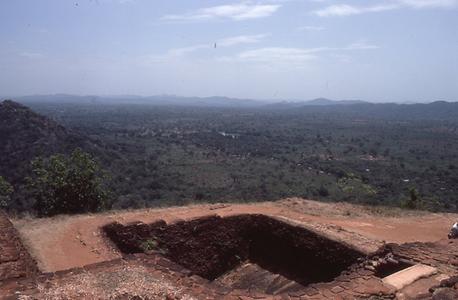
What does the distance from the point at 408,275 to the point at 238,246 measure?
19.4ft

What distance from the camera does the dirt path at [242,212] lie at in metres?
10.4

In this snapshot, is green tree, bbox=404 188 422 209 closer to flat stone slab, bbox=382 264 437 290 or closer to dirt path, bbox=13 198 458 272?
dirt path, bbox=13 198 458 272

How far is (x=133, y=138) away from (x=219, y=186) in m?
46.0

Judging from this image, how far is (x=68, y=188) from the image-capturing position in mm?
16000

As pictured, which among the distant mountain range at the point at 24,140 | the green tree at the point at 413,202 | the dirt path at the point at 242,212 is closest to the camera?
the dirt path at the point at 242,212

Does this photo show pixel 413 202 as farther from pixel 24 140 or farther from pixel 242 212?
pixel 24 140

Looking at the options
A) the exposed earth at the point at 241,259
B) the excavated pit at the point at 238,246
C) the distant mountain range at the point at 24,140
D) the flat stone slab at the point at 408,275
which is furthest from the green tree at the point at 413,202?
the distant mountain range at the point at 24,140

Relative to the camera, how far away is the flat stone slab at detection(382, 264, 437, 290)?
7598 mm

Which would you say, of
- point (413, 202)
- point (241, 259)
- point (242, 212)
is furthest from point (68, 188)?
point (413, 202)

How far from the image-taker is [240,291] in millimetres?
6902

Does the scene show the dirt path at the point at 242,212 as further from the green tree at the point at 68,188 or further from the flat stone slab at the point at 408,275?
the green tree at the point at 68,188

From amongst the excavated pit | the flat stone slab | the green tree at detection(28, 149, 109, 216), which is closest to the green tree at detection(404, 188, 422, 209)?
the excavated pit

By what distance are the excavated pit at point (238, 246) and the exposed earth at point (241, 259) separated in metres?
0.07

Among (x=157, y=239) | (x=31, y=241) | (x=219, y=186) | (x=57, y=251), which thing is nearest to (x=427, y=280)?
(x=157, y=239)
